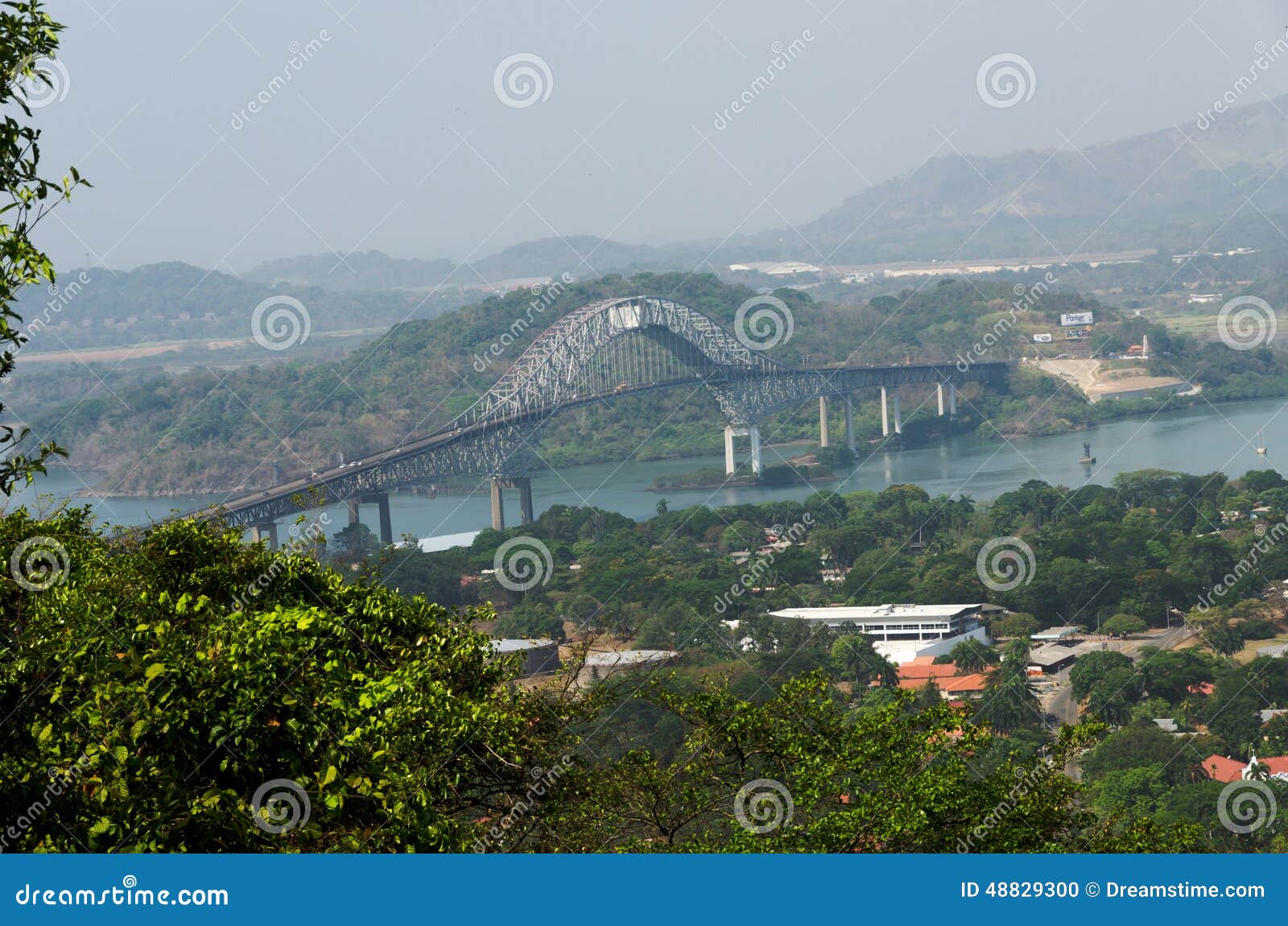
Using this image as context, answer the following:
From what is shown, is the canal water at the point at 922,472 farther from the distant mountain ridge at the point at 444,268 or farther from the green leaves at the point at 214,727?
the distant mountain ridge at the point at 444,268

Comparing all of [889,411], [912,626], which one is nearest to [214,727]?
[912,626]

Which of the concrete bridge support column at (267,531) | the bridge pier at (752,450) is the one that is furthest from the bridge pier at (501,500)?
the bridge pier at (752,450)

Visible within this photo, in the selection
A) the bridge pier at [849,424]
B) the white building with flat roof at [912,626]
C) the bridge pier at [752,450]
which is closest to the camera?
the white building with flat roof at [912,626]

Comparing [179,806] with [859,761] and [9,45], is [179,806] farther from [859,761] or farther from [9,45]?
[859,761]

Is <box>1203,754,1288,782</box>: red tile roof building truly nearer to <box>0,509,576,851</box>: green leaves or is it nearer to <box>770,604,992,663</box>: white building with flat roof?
<box>770,604,992,663</box>: white building with flat roof

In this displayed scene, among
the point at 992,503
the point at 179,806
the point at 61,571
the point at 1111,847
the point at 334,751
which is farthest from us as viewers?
the point at 992,503

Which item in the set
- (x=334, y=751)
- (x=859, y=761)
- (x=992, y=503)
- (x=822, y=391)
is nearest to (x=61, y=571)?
(x=334, y=751)
